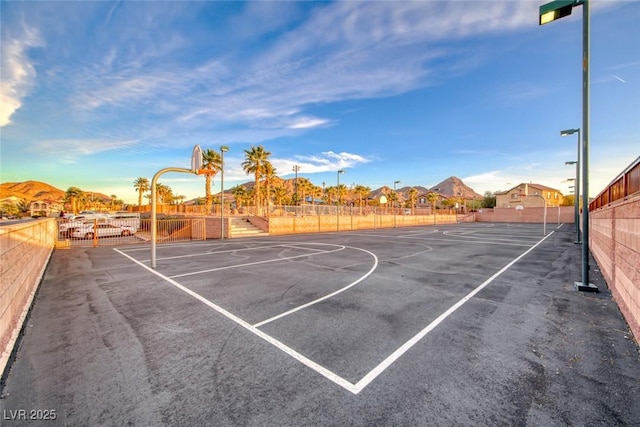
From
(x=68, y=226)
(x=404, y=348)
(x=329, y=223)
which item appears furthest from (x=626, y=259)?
(x=329, y=223)

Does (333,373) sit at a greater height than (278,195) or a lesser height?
lesser

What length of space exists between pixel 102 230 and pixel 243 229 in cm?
1107

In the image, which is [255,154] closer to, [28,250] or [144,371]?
[28,250]

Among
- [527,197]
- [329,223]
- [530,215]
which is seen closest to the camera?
[329,223]

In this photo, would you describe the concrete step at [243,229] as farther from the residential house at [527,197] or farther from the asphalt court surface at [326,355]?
the residential house at [527,197]

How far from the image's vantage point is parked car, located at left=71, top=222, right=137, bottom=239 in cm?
1991

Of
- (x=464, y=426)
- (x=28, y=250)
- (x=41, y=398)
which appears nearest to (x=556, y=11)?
(x=464, y=426)

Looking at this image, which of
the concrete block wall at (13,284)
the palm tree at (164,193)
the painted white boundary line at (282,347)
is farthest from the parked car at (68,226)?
the palm tree at (164,193)

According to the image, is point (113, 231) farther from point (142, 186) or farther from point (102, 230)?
point (142, 186)

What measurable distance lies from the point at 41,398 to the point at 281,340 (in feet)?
9.80

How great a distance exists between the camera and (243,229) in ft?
87.5

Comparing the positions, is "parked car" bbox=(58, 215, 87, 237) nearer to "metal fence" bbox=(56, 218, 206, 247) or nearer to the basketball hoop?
"metal fence" bbox=(56, 218, 206, 247)

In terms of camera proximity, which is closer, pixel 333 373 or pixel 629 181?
pixel 333 373

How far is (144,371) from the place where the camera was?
3.69 metres
